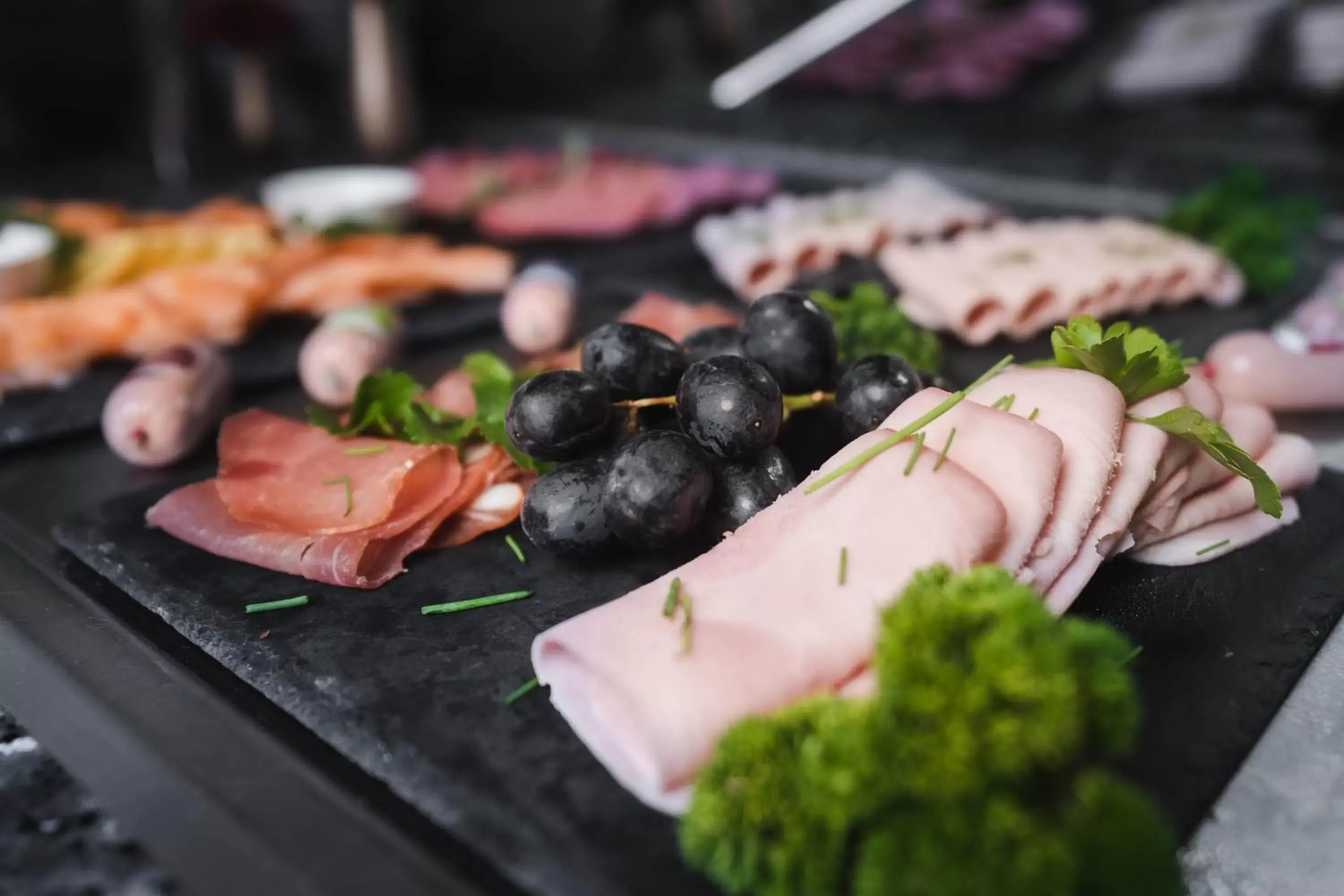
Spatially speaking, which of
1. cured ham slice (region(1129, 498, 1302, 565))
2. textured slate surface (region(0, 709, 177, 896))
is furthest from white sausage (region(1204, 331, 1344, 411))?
textured slate surface (region(0, 709, 177, 896))

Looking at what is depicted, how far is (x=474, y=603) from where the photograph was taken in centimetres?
126

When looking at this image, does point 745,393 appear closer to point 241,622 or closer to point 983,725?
point 983,725

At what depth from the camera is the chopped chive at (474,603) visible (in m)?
1.25

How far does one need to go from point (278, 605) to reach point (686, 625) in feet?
1.91

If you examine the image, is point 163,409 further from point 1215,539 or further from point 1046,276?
point 1046,276

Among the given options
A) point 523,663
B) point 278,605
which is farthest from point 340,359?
point 523,663

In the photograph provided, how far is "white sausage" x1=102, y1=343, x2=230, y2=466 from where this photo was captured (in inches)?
65.8

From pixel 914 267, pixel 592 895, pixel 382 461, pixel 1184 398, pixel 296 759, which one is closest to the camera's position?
pixel 592 895

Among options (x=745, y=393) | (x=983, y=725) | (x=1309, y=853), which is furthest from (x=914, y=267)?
(x=983, y=725)

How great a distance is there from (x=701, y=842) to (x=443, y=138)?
4425 mm

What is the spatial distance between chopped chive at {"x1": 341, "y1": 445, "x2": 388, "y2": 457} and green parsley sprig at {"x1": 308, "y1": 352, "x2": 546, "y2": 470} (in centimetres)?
5

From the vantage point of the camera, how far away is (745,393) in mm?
1189

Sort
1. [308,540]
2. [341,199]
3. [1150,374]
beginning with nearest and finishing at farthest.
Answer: [1150,374] → [308,540] → [341,199]

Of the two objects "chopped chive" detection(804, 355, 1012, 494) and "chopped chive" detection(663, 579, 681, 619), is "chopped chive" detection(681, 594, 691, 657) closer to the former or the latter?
"chopped chive" detection(663, 579, 681, 619)
